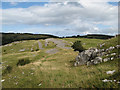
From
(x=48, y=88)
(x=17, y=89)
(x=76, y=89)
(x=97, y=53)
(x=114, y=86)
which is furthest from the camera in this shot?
(x=97, y=53)

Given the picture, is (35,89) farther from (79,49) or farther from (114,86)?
(79,49)

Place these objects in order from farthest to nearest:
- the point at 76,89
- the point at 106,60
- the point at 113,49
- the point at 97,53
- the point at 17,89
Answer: the point at 97,53
the point at 113,49
the point at 106,60
the point at 17,89
the point at 76,89

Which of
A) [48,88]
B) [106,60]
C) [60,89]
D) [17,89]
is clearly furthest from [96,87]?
[106,60]

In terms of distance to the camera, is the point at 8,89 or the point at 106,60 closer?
Result: the point at 8,89

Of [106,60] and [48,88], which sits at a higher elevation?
[106,60]

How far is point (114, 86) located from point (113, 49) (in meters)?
12.8

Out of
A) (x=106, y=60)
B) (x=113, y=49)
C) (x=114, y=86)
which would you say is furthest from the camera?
(x=113, y=49)

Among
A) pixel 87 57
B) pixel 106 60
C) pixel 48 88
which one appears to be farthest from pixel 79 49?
pixel 48 88

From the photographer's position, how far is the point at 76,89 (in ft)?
26.5

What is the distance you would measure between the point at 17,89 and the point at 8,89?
3.90 ft

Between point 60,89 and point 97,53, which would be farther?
point 97,53

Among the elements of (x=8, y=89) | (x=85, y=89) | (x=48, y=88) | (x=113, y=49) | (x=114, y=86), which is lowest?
(x=8, y=89)

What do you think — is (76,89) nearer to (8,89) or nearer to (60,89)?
(60,89)

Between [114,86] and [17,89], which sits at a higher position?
[114,86]
